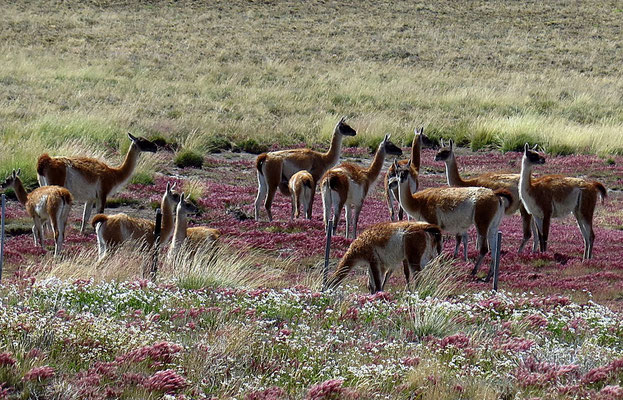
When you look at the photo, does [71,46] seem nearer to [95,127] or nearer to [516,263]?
[95,127]

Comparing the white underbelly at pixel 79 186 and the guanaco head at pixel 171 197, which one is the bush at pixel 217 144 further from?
the guanaco head at pixel 171 197

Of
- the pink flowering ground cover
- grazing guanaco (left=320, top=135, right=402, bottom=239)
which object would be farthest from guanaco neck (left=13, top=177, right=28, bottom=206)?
grazing guanaco (left=320, top=135, right=402, bottom=239)

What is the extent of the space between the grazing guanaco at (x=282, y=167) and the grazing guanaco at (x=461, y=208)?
13.2 ft

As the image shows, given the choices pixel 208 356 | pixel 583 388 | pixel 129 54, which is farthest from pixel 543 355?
pixel 129 54

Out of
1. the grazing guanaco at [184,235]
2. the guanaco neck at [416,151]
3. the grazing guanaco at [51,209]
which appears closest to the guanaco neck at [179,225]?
the grazing guanaco at [184,235]

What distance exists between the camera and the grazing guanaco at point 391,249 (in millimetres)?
10242

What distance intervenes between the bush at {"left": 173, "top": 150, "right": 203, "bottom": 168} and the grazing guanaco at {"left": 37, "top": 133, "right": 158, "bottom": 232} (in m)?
6.08

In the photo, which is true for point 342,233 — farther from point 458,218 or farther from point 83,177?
point 83,177

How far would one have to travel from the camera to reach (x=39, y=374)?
655 centimetres

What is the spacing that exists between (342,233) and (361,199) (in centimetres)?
92

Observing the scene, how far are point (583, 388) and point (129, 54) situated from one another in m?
40.4

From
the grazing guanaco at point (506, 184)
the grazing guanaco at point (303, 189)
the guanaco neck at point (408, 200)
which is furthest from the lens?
the grazing guanaco at point (303, 189)

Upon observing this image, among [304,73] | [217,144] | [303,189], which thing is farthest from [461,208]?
[304,73]

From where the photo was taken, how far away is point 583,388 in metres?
7.35
